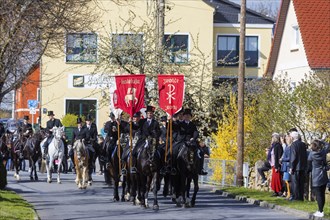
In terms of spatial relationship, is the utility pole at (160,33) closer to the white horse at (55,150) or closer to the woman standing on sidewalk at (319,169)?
the white horse at (55,150)

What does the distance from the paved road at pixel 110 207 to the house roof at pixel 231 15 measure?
106 ft

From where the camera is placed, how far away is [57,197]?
27484 mm

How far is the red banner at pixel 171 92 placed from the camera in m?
27.0

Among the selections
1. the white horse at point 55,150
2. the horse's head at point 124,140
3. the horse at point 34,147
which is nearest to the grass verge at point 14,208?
the horse's head at point 124,140

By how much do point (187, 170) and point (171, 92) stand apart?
3033 mm

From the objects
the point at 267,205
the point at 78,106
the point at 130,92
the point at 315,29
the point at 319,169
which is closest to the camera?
the point at 319,169

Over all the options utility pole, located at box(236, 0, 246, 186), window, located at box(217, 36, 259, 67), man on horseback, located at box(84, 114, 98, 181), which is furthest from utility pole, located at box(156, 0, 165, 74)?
window, located at box(217, 36, 259, 67)

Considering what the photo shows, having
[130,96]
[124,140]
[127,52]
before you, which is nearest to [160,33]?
[127,52]

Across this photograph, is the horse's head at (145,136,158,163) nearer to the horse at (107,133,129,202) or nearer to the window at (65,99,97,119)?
the horse at (107,133,129,202)

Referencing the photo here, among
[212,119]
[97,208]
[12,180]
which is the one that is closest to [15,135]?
[12,180]

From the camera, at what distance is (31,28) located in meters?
22.6

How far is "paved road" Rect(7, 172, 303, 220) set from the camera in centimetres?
2194

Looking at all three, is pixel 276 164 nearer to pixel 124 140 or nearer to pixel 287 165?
pixel 287 165

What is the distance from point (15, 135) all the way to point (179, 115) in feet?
49.4
